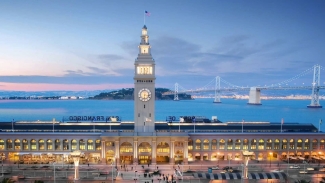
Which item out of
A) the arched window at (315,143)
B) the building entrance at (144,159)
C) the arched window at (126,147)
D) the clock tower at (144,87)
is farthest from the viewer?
the arched window at (315,143)

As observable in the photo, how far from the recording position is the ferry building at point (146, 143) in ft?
220

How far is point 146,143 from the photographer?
67.4 m

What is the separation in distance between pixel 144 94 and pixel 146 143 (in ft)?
37.1

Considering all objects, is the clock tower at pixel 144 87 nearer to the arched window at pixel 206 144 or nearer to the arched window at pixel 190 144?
the arched window at pixel 190 144

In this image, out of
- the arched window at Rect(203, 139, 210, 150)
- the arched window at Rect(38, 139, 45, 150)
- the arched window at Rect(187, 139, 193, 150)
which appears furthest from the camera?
the arched window at Rect(203, 139, 210, 150)

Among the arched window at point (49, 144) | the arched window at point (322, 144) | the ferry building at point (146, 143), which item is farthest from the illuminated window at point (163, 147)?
the arched window at point (322, 144)

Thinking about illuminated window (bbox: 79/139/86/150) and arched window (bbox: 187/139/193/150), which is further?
arched window (bbox: 187/139/193/150)

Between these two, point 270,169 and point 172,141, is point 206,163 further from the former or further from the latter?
point 270,169

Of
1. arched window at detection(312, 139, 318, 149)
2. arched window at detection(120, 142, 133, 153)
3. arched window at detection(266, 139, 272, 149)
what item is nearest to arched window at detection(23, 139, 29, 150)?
arched window at detection(120, 142, 133, 153)

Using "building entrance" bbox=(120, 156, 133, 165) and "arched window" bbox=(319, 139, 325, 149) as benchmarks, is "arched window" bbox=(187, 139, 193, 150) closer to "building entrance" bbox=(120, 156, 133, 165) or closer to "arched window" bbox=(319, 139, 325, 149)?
"building entrance" bbox=(120, 156, 133, 165)

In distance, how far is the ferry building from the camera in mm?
67000

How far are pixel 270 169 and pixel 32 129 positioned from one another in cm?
5788

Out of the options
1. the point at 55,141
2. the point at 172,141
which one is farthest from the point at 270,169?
the point at 55,141

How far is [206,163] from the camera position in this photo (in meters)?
68.0
